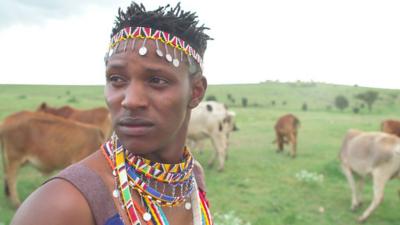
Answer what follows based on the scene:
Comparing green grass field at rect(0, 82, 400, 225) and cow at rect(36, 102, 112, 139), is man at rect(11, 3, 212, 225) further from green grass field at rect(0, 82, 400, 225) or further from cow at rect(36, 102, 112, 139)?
cow at rect(36, 102, 112, 139)

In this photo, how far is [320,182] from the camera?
1051 centimetres

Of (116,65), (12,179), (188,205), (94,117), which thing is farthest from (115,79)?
(94,117)

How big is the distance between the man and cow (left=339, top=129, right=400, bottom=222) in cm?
723

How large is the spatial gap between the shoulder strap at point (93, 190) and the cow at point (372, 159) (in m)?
7.64

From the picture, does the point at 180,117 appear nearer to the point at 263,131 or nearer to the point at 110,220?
the point at 110,220

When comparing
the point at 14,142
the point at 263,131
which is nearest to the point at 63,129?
the point at 14,142

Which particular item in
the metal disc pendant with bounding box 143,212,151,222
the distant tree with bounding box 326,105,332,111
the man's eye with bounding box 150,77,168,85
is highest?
the man's eye with bounding box 150,77,168,85

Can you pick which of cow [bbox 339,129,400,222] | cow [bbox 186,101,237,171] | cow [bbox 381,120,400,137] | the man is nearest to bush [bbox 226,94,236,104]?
cow [bbox 381,120,400,137]

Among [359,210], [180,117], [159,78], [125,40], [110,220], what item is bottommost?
[359,210]

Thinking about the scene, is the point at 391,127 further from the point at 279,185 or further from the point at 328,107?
the point at 328,107

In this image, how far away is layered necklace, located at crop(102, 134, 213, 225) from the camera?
5.11ft

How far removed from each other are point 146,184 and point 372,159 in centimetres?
763

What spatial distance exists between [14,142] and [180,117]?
22.9 ft

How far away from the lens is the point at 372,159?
8422mm
